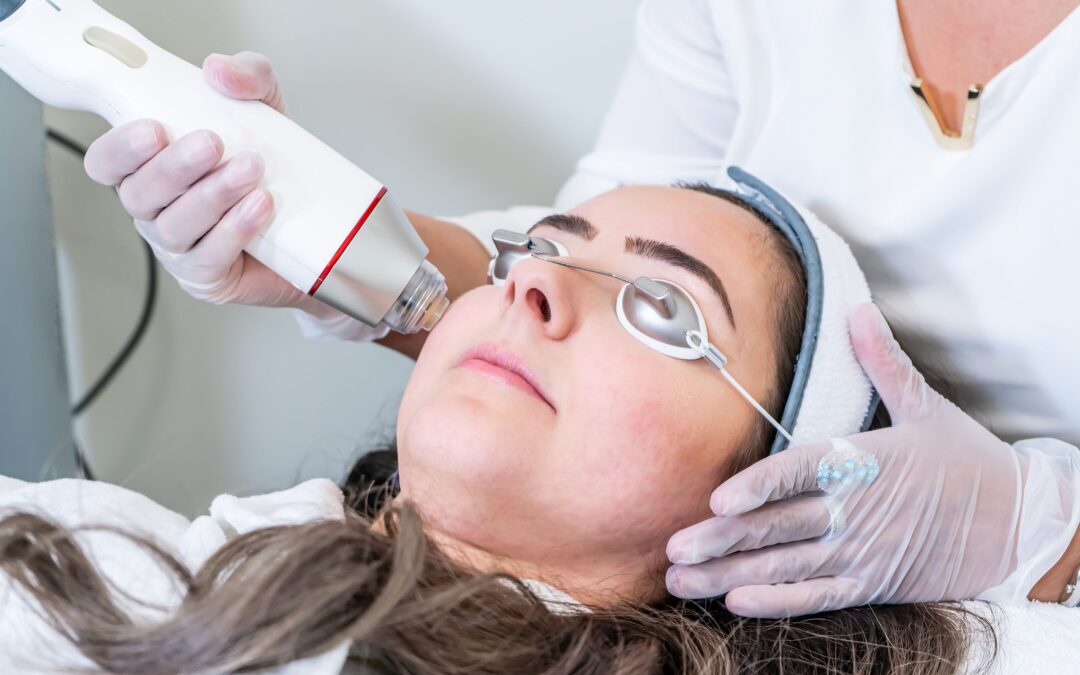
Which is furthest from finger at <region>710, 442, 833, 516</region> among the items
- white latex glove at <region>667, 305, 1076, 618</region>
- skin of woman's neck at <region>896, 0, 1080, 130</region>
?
skin of woman's neck at <region>896, 0, 1080, 130</region>

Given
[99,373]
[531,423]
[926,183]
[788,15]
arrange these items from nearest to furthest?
[531,423], [926,183], [788,15], [99,373]

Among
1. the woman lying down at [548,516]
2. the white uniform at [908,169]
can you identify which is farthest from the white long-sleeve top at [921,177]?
the woman lying down at [548,516]

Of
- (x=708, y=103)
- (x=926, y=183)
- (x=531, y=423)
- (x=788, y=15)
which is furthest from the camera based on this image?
(x=708, y=103)

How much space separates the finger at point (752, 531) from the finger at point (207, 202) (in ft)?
1.69

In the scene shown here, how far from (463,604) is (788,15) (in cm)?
87

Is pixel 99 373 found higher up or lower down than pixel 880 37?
lower down

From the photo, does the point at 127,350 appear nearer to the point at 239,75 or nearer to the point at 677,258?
the point at 239,75

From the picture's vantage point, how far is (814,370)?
3.11 ft

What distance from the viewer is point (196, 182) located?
91 centimetres

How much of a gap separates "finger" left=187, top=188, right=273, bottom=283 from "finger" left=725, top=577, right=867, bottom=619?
0.56 meters

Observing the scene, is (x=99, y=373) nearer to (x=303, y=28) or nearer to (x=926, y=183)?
(x=303, y=28)

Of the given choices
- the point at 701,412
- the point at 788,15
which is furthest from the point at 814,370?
the point at 788,15

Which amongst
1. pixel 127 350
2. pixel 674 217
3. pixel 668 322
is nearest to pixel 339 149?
pixel 127 350

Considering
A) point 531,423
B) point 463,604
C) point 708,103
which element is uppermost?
point 708,103
